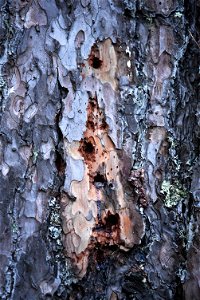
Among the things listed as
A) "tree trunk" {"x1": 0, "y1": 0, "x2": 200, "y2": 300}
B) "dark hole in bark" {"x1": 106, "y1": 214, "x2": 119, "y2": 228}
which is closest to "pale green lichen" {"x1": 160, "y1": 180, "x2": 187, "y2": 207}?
"tree trunk" {"x1": 0, "y1": 0, "x2": 200, "y2": 300}

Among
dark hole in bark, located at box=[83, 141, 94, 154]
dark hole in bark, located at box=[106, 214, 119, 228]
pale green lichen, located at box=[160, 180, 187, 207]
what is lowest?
dark hole in bark, located at box=[106, 214, 119, 228]

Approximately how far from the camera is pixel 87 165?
1.56 metres

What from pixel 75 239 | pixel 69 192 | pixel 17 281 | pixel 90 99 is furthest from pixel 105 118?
pixel 17 281

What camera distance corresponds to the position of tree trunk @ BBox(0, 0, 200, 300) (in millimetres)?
1555

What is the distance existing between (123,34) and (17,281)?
2.50 feet

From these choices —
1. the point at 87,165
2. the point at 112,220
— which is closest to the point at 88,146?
the point at 87,165

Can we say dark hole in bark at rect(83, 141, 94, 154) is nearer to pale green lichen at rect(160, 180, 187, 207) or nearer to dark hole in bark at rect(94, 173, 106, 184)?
dark hole in bark at rect(94, 173, 106, 184)

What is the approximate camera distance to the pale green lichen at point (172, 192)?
158 centimetres

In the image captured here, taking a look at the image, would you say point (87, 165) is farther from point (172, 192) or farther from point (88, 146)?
point (172, 192)

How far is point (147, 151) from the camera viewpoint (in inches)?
62.3

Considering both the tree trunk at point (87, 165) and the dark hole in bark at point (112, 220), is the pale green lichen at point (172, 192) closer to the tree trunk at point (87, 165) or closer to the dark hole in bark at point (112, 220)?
the tree trunk at point (87, 165)

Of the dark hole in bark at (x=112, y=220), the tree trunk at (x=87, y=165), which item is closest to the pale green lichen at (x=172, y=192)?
the tree trunk at (x=87, y=165)

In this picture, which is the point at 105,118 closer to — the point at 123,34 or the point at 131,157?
the point at 131,157

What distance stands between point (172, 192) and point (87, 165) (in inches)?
10.2
